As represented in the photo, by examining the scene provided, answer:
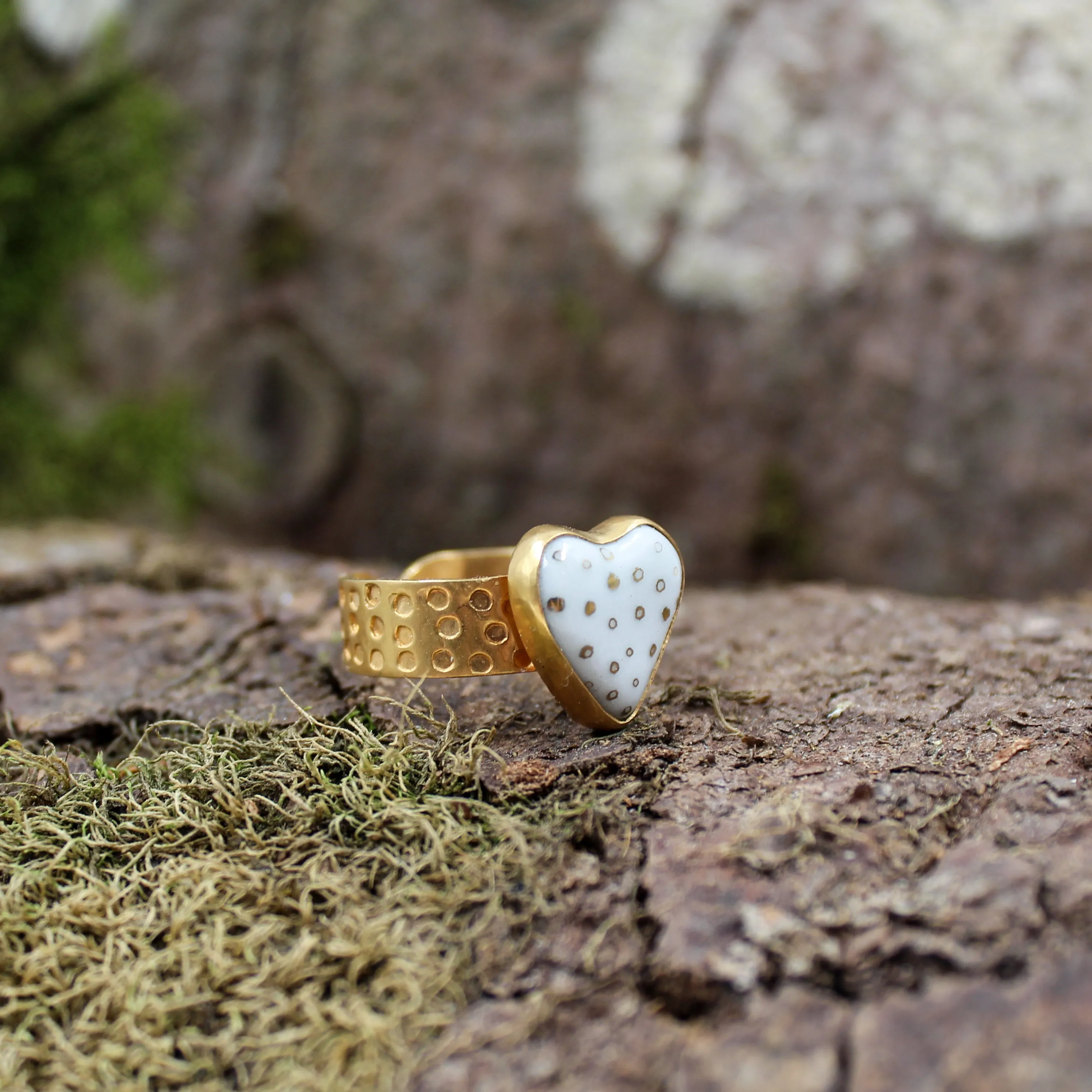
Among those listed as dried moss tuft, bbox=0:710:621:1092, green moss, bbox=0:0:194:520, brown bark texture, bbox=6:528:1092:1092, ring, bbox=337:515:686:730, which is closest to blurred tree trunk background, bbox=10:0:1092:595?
green moss, bbox=0:0:194:520

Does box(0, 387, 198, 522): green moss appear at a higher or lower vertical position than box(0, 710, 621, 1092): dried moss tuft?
higher

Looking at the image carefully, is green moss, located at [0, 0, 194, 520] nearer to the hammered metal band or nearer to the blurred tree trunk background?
the blurred tree trunk background

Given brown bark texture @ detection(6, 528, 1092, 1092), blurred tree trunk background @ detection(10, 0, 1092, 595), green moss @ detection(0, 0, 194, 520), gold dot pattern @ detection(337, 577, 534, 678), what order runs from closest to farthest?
1. brown bark texture @ detection(6, 528, 1092, 1092)
2. gold dot pattern @ detection(337, 577, 534, 678)
3. blurred tree trunk background @ detection(10, 0, 1092, 595)
4. green moss @ detection(0, 0, 194, 520)

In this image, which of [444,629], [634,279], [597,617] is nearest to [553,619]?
[597,617]

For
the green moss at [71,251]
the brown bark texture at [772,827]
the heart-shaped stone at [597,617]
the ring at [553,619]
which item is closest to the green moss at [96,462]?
the green moss at [71,251]

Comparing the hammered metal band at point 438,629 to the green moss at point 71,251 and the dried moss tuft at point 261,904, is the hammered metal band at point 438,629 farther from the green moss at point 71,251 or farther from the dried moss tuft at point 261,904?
the green moss at point 71,251

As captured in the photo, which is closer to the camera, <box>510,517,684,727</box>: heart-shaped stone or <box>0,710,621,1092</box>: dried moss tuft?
<box>0,710,621,1092</box>: dried moss tuft

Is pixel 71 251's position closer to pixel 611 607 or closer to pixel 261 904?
pixel 611 607
